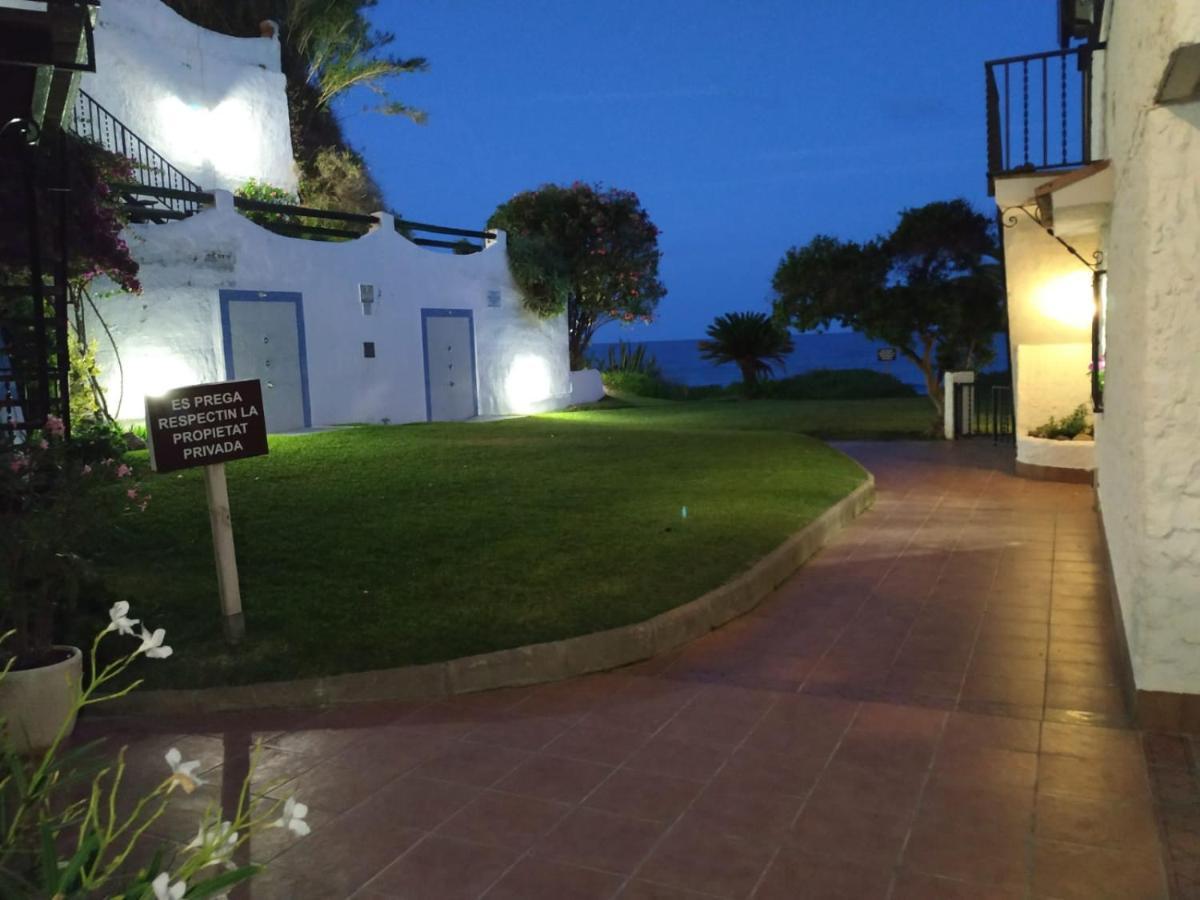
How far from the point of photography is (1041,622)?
20.9ft

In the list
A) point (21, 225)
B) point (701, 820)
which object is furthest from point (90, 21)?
point (701, 820)

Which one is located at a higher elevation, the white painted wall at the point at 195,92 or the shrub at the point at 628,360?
the white painted wall at the point at 195,92

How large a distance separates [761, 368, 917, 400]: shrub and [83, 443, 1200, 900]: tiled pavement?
2238cm

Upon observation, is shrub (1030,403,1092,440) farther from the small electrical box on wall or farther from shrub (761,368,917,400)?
shrub (761,368,917,400)

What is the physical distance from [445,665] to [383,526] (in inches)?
130

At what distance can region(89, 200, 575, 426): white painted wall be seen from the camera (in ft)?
47.2

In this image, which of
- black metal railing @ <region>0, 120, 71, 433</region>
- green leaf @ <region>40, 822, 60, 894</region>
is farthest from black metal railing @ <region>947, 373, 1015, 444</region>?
green leaf @ <region>40, 822, 60, 894</region>

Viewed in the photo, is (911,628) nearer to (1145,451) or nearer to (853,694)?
(853,694)

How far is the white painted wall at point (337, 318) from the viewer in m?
14.4

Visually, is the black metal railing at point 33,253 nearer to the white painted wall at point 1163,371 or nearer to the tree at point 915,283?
the white painted wall at point 1163,371

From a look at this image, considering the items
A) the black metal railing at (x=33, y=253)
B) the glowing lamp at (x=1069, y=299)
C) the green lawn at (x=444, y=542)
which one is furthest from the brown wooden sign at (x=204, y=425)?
the glowing lamp at (x=1069, y=299)

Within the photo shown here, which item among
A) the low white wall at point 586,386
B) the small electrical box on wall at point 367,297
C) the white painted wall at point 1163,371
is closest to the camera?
the white painted wall at point 1163,371

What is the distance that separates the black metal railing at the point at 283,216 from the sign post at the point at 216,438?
9464 mm

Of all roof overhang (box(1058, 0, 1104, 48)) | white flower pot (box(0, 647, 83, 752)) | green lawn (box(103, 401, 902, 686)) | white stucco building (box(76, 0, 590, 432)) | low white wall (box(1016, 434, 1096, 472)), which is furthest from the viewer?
white stucco building (box(76, 0, 590, 432))
